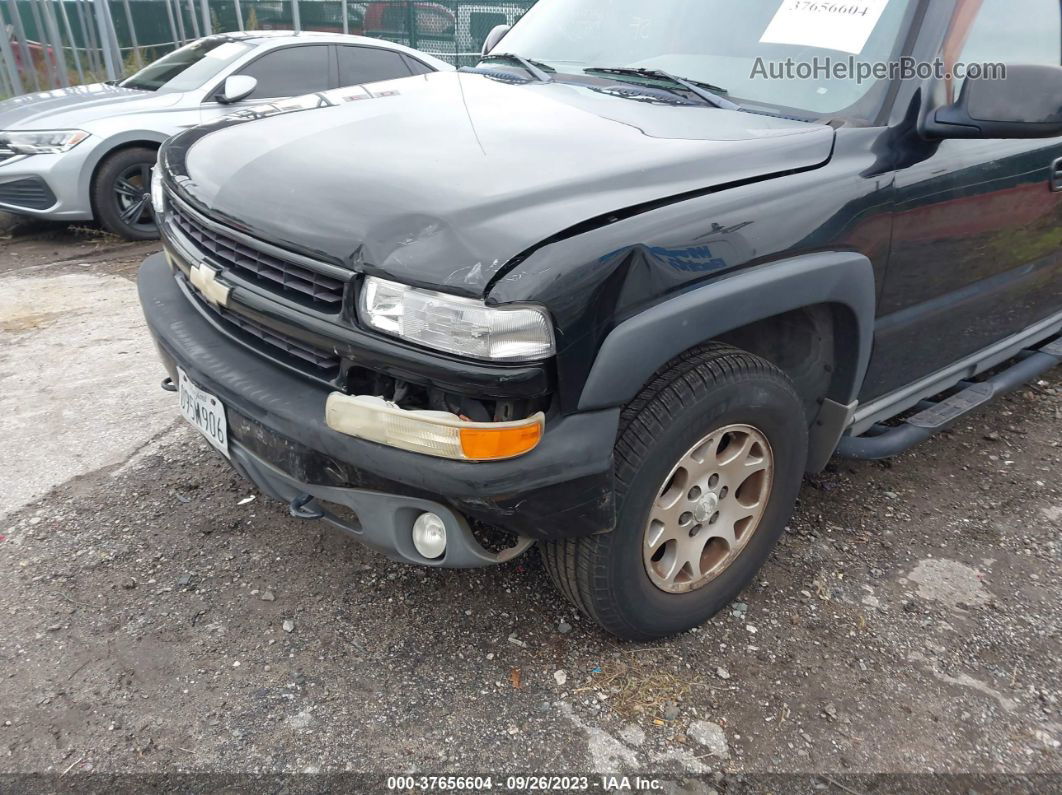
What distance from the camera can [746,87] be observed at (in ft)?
7.88

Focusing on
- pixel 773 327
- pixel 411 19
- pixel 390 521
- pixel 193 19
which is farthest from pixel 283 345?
pixel 411 19

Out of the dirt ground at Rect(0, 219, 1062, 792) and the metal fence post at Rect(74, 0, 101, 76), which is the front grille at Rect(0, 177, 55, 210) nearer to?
the dirt ground at Rect(0, 219, 1062, 792)

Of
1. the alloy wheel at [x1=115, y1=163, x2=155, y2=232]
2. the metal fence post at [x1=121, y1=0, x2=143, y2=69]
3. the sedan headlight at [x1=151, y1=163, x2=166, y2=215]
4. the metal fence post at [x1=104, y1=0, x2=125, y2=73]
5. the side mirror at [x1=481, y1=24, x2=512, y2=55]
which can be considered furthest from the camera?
the metal fence post at [x1=121, y1=0, x2=143, y2=69]

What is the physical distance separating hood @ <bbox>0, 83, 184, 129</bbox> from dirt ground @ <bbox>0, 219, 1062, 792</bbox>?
4.05 m

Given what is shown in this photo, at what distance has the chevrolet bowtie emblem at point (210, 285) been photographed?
2.09 metres

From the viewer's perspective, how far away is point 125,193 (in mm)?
6367

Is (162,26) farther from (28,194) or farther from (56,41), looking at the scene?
(28,194)

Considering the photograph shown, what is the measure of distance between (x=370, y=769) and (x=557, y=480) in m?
0.89

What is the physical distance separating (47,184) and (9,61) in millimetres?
5213

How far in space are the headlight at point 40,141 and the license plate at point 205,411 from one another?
473 centimetres

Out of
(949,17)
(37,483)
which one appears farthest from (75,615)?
(949,17)

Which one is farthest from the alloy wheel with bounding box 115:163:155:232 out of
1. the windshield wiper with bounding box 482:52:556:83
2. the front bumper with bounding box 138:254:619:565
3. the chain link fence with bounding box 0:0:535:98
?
the front bumper with bounding box 138:254:619:565

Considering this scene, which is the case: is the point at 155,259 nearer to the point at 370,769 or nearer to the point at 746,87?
the point at 370,769

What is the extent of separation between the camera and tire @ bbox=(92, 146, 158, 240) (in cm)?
619
